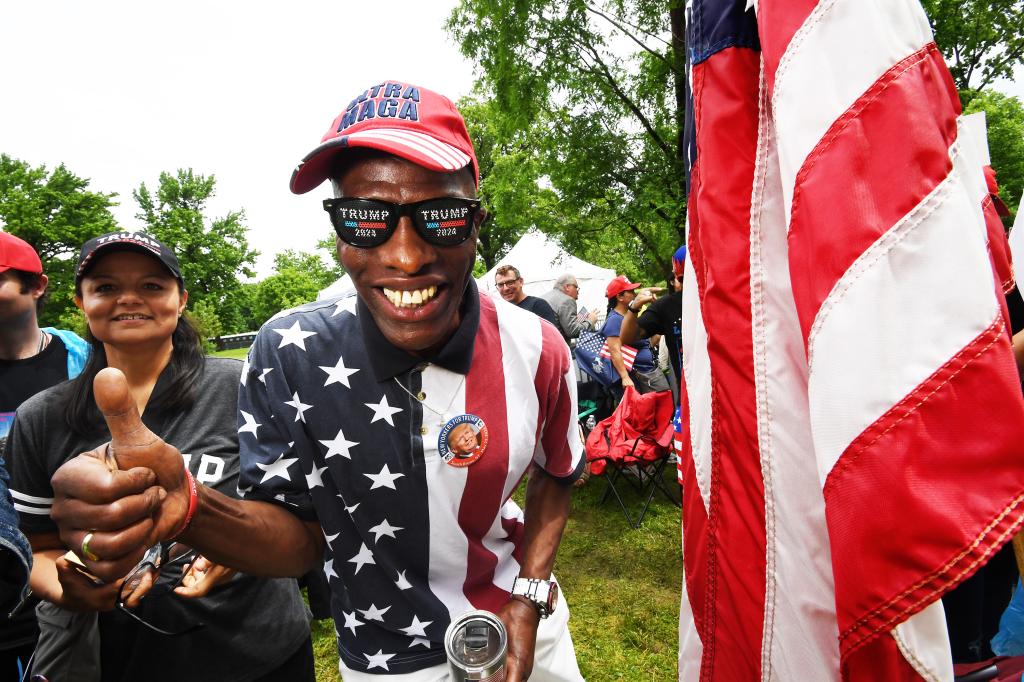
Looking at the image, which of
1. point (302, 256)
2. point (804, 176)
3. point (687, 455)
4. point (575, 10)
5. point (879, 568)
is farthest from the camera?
point (302, 256)

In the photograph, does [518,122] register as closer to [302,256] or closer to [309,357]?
[309,357]

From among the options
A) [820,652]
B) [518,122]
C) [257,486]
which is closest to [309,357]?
[257,486]

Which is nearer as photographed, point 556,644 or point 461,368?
point 461,368

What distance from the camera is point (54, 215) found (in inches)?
1260

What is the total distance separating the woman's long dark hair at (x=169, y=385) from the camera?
1.72 meters

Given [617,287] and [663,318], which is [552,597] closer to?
[663,318]

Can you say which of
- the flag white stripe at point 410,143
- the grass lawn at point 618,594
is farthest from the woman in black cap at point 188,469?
the grass lawn at point 618,594

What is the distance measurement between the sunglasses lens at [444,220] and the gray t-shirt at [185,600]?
1.12 meters

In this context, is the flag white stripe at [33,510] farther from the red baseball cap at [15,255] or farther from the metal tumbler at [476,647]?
the red baseball cap at [15,255]

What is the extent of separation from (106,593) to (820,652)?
70.5 inches

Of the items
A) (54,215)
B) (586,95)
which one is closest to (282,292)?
(54,215)

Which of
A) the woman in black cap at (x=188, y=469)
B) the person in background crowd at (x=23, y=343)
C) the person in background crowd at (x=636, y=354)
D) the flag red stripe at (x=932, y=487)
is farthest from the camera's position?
the person in background crowd at (x=636, y=354)

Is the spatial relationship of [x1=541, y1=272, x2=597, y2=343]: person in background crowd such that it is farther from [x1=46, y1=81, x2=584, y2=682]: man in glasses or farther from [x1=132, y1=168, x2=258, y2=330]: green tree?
[x1=132, y1=168, x2=258, y2=330]: green tree

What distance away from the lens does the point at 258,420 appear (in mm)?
1466
